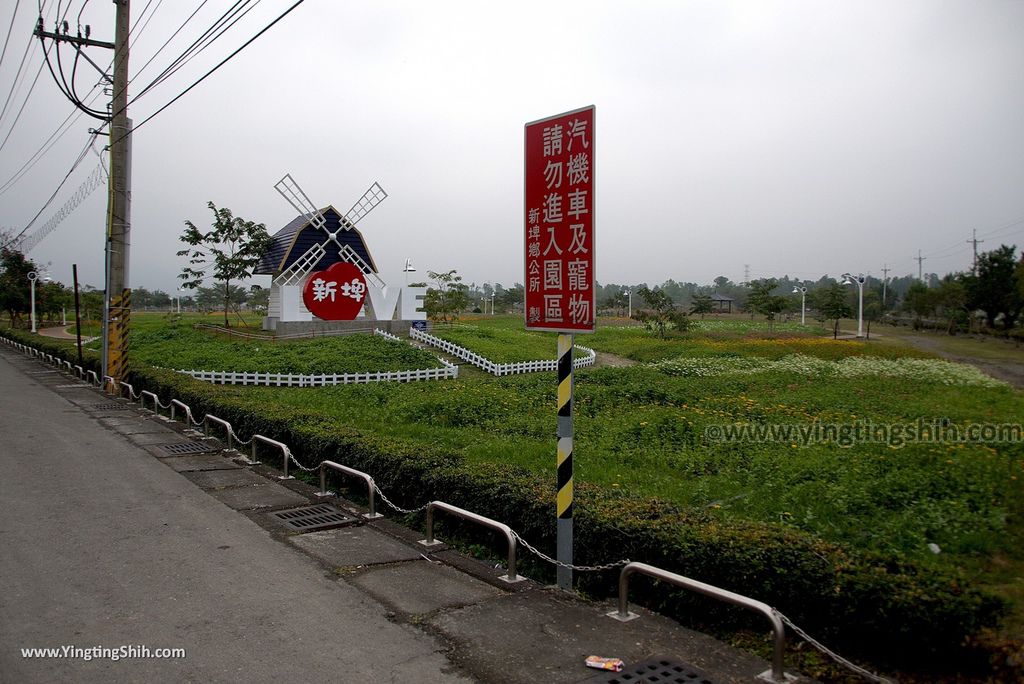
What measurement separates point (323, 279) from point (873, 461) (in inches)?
770

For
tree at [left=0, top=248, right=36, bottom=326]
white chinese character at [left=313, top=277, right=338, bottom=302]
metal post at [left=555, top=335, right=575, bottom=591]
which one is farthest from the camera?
tree at [left=0, top=248, right=36, bottom=326]

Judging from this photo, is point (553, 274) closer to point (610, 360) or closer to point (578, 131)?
point (578, 131)

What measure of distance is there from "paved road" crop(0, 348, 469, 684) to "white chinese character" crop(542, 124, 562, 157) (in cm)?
356

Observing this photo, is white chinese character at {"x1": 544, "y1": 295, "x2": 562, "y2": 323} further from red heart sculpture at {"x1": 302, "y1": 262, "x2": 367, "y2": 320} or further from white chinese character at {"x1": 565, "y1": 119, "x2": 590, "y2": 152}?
red heart sculpture at {"x1": 302, "y1": 262, "x2": 367, "y2": 320}

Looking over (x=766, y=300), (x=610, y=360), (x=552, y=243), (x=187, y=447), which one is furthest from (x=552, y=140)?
(x=766, y=300)

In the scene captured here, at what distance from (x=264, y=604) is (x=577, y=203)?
363 centimetres

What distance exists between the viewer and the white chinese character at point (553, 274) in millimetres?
5352

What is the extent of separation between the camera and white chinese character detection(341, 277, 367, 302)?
2434cm

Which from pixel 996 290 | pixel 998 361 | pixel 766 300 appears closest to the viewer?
pixel 998 361

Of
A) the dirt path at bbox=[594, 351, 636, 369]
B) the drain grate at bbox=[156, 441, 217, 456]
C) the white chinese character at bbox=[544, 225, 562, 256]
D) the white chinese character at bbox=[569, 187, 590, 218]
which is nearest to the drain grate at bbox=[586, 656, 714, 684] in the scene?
the white chinese character at bbox=[544, 225, 562, 256]

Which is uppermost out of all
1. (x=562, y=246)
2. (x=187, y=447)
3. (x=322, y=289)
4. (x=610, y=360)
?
(x=322, y=289)

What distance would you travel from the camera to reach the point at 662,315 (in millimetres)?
34875

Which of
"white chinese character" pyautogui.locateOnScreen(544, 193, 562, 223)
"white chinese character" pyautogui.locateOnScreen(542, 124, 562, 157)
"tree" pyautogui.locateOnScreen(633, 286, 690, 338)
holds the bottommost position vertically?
"tree" pyautogui.locateOnScreen(633, 286, 690, 338)

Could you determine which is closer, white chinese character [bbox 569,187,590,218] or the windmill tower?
white chinese character [bbox 569,187,590,218]
